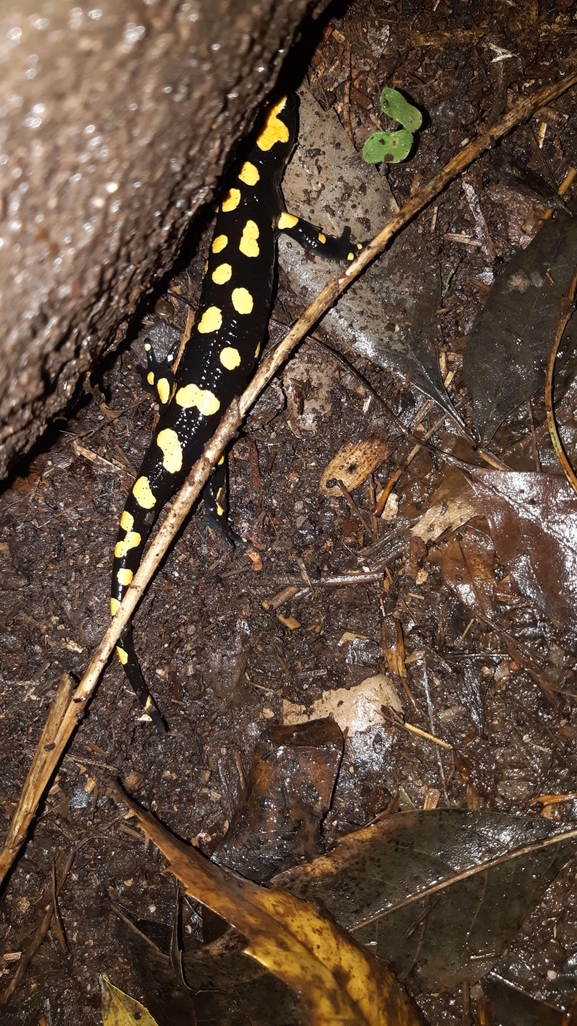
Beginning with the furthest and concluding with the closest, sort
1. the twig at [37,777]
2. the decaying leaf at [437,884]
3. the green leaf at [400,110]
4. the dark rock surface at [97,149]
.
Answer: the green leaf at [400,110], the twig at [37,777], the decaying leaf at [437,884], the dark rock surface at [97,149]

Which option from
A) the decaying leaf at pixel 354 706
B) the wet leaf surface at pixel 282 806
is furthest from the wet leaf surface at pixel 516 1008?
the decaying leaf at pixel 354 706

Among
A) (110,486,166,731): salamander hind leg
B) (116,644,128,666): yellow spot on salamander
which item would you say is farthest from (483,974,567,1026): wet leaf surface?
(116,644,128,666): yellow spot on salamander

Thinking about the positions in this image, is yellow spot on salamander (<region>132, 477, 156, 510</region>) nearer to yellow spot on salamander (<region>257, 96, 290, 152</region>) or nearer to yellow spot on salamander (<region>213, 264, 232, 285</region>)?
yellow spot on salamander (<region>213, 264, 232, 285</region>)

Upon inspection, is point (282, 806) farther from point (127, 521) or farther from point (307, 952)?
point (127, 521)

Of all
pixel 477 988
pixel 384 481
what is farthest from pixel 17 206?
pixel 477 988

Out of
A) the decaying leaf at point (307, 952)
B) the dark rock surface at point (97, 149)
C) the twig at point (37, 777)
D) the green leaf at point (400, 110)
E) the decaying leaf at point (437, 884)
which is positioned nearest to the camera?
the dark rock surface at point (97, 149)

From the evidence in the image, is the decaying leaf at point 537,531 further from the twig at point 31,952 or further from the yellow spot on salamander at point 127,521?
the twig at point 31,952

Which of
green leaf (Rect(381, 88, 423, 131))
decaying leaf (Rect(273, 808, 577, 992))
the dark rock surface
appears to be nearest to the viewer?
the dark rock surface
